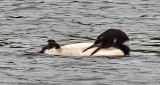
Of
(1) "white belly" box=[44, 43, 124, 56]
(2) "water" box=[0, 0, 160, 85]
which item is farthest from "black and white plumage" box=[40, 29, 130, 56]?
(2) "water" box=[0, 0, 160, 85]

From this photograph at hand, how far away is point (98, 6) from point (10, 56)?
315 inches

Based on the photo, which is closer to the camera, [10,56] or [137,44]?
[10,56]

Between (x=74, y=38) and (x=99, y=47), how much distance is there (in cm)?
232

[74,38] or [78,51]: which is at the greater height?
[78,51]

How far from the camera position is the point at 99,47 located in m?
15.9

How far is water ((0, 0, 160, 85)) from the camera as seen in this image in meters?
13.5

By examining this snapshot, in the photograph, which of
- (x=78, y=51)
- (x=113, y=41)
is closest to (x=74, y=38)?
(x=113, y=41)

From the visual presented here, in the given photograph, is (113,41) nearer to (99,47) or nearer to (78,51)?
(99,47)

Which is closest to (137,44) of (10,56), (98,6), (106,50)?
(106,50)

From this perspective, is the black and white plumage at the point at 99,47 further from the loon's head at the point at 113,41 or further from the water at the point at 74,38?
the water at the point at 74,38

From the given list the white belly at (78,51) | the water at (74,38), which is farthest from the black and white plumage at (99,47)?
the water at (74,38)

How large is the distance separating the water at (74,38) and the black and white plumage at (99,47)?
171 millimetres

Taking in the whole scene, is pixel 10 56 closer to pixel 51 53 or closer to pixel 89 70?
pixel 51 53

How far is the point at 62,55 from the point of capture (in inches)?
614
